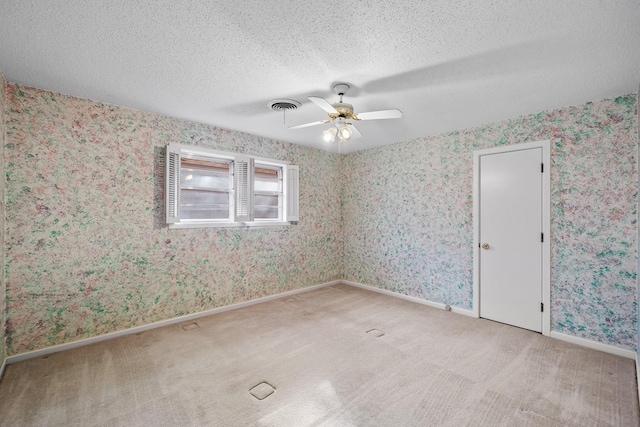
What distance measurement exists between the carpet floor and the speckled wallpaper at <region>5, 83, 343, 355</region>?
0.37 metres

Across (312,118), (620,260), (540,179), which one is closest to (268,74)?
(312,118)

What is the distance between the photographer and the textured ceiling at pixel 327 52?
5.17 feet

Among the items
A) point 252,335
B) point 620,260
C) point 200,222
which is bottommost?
point 252,335

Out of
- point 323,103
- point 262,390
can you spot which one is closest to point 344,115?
point 323,103

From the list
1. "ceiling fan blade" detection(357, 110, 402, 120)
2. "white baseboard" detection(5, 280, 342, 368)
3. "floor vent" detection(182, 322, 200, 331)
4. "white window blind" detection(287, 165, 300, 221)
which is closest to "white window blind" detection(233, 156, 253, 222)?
"white window blind" detection(287, 165, 300, 221)

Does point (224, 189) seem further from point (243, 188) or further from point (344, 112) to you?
point (344, 112)

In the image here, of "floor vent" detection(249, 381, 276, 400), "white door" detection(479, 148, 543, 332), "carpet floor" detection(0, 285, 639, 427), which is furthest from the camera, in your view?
"white door" detection(479, 148, 543, 332)

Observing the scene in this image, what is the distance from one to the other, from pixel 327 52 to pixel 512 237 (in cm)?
295

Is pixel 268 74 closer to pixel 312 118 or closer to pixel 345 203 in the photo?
pixel 312 118

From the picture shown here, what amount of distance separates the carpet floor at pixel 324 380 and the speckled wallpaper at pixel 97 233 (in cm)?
37

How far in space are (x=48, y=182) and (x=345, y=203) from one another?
4.01 meters

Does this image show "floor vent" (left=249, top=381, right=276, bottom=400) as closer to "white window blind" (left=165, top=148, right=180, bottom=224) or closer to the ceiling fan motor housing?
"white window blind" (left=165, top=148, right=180, bottom=224)

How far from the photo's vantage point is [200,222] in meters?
3.65

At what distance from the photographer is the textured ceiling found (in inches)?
62.1
